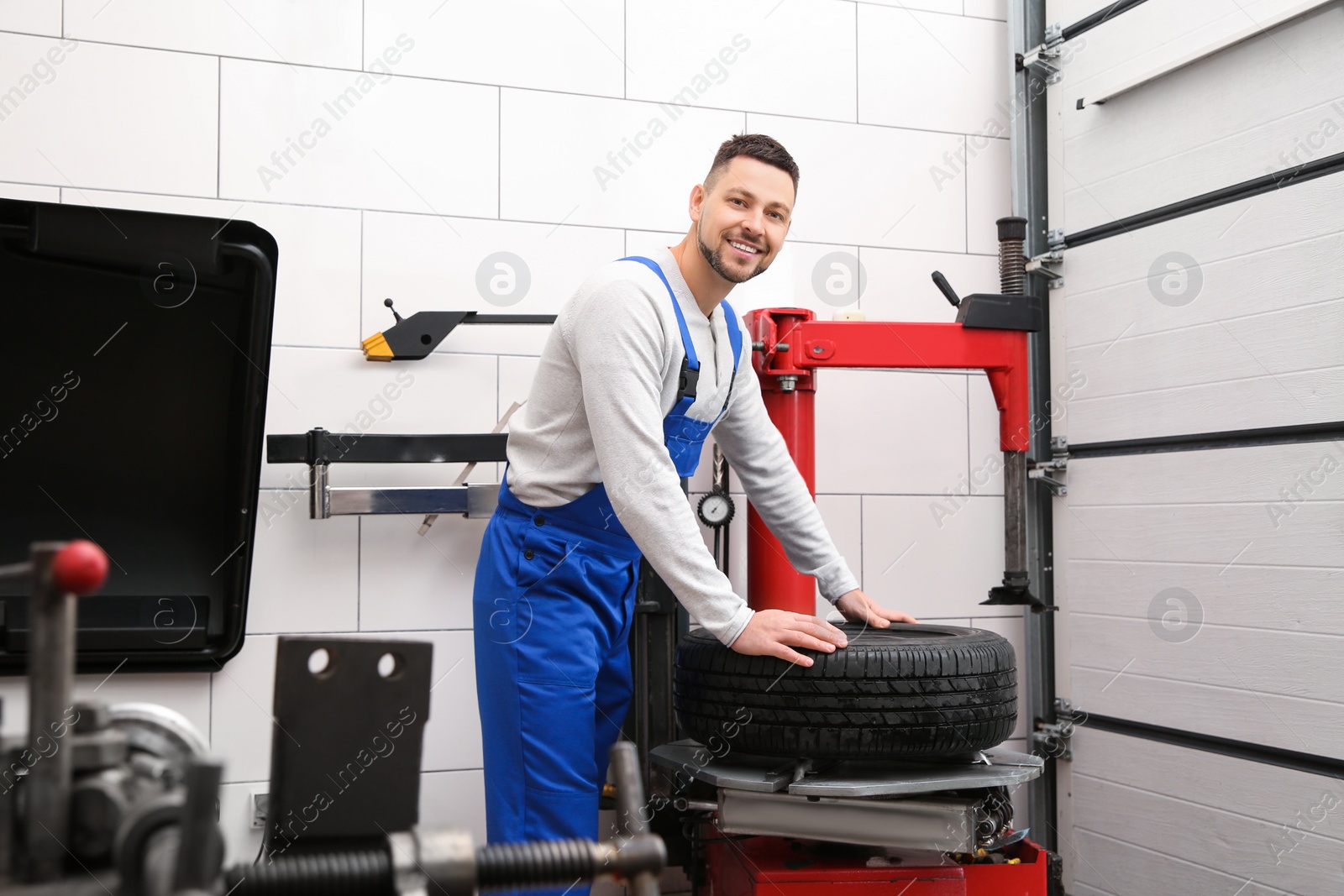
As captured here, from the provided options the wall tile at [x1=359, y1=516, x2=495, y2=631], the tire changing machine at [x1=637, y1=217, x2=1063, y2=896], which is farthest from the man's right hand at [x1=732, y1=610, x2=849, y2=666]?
the wall tile at [x1=359, y1=516, x2=495, y2=631]

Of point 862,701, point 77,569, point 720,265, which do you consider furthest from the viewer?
point 720,265

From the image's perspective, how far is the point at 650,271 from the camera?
1850mm

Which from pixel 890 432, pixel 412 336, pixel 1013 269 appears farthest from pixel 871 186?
pixel 412 336

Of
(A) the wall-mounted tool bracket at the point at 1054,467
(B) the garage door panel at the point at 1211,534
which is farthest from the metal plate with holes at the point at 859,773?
(A) the wall-mounted tool bracket at the point at 1054,467

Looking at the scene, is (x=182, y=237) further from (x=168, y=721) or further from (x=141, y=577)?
(x=168, y=721)

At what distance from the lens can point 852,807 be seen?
1672 mm

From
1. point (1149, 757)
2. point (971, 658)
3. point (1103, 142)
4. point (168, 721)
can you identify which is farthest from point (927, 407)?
point (168, 721)

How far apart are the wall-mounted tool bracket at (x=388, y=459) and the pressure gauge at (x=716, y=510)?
1.57 feet

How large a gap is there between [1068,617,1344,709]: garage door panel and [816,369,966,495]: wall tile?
0.59m

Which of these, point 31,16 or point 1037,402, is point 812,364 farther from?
point 31,16

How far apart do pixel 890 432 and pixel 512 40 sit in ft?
4.68

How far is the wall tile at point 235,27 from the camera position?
220 centimetres

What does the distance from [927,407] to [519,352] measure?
1159mm

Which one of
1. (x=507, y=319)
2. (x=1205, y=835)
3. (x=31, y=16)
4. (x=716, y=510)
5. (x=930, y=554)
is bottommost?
(x=1205, y=835)
